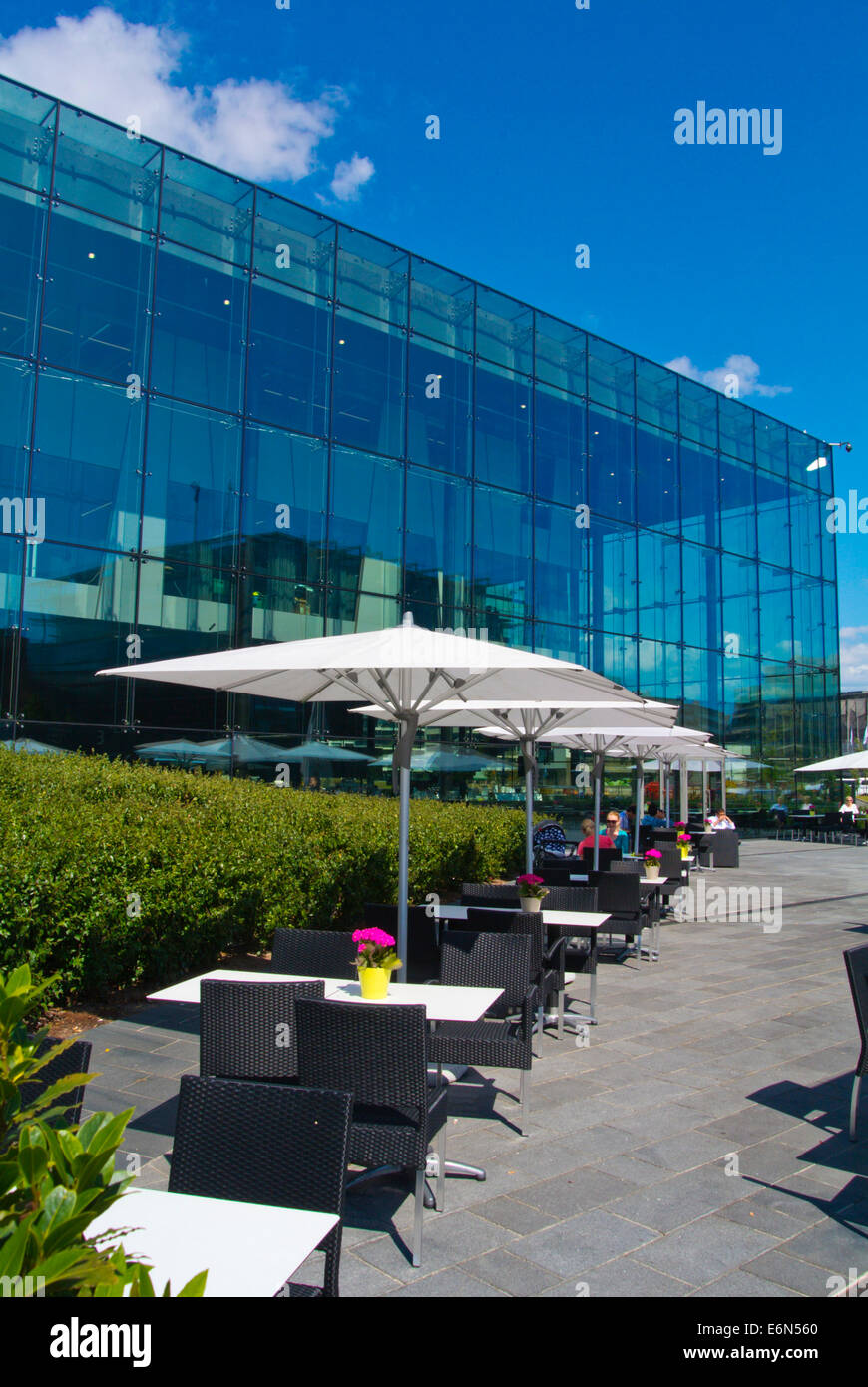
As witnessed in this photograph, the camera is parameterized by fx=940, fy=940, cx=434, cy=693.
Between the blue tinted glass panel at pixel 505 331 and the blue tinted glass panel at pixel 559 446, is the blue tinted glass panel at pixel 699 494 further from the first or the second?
the blue tinted glass panel at pixel 505 331

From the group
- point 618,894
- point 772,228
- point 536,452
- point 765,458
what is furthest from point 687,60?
point 765,458

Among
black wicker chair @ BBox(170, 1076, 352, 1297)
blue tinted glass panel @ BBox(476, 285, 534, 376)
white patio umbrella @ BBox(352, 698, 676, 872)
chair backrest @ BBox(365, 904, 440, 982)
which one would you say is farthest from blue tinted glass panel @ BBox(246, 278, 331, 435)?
black wicker chair @ BBox(170, 1076, 352, 1297)

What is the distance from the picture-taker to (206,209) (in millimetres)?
16969

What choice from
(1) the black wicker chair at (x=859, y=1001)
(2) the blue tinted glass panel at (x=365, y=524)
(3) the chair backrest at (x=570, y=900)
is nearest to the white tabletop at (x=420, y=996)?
Result: (1) the black wicker chair at (x=859, y=1001)

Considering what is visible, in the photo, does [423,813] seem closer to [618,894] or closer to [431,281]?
[618,894]

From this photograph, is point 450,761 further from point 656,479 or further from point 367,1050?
point 367,1050

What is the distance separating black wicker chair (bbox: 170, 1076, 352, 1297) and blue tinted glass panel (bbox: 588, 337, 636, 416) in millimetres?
23399

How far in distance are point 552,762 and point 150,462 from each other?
11.0 meters

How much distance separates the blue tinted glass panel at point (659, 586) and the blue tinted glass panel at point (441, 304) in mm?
7426

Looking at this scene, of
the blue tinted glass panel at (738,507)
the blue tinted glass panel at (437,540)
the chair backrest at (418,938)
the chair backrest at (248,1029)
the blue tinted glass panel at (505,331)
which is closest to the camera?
the chair backrest at (248,1029)

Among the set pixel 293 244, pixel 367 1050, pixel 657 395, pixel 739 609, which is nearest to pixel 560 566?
pixel 657 395

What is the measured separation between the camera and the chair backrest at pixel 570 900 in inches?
320

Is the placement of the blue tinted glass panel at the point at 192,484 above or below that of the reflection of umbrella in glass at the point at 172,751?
above

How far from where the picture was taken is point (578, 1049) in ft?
20.9
